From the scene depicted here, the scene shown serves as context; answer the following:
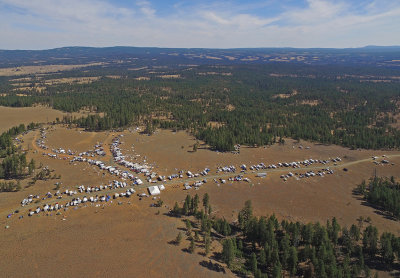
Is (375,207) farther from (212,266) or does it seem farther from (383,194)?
(212,266)

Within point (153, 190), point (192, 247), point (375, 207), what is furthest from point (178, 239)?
point (375, 207)

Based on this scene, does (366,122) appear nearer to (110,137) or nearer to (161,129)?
(161,129)

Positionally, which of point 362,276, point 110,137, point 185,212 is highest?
point 110,137

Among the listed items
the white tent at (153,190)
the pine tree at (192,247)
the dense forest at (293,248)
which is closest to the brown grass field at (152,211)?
the pine tree at (192,247)

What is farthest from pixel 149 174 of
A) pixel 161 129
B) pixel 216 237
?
pixel 161 129

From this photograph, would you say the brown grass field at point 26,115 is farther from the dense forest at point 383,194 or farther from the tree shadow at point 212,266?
the dense forest at point 383,194

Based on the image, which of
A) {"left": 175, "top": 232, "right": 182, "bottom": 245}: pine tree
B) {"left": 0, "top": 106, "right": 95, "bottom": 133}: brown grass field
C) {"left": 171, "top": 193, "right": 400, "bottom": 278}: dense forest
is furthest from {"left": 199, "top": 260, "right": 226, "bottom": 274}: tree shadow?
{"left": 0, "top": 106, "right": 95, "bottom": 133}: brown grass field
